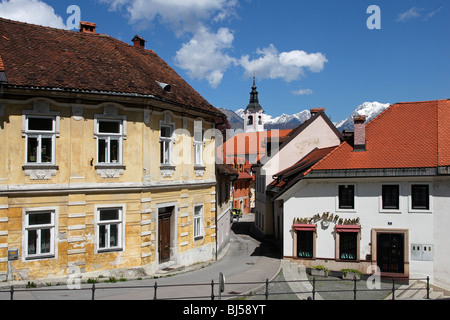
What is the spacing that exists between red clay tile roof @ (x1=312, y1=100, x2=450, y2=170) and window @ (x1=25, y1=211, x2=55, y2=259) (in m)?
14.3

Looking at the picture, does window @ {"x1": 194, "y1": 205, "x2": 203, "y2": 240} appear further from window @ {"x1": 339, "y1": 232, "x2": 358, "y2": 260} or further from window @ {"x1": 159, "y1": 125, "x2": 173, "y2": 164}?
window @ {"x1": 339, "y1": 232, "x2": 358, "y2": 260}

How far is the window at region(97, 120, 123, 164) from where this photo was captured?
59.0 ft

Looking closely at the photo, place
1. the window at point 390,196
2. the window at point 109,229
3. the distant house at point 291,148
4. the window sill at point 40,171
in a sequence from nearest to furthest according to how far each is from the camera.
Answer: the window sill at point 40,171
the window at point 109,229
the window at point 390,196
the distant house at point 291,148

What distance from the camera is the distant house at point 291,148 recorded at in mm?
34750

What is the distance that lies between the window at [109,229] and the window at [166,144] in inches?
146

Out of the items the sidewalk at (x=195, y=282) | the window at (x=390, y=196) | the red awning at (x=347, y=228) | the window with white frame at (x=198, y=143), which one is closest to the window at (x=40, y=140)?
Result: the sidewalk at (x=195, y=282)

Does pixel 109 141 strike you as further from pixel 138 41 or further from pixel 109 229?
pixel 138 41

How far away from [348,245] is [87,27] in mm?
20132

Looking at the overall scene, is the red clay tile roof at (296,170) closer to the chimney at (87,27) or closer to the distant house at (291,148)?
the distant house at (291,148)

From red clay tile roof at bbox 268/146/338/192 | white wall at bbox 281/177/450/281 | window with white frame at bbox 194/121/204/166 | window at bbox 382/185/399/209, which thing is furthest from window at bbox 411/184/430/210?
window with white frame at bbox 194/121/204/166

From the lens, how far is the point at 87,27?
77.5 feet

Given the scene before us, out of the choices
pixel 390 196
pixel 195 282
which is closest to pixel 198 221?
pixel 195 282

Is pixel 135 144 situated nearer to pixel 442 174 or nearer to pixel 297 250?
pixel 297 250
